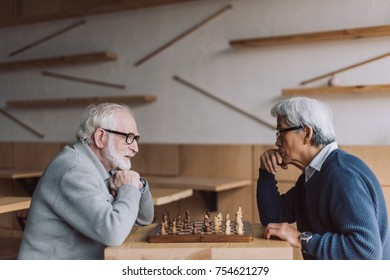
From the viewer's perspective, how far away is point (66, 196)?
1671 millimetres

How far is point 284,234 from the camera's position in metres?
1.67


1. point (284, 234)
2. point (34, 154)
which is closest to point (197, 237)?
point (284, 234)

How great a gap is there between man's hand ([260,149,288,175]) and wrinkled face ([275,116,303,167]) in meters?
0.08

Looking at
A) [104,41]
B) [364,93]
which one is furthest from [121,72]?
[364,93]

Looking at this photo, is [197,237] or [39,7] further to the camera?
[39,7]

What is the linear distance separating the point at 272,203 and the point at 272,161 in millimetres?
192

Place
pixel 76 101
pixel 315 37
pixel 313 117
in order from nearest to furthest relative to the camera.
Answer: pixel 313 117 < pixel 315 37 < pixel 76 101

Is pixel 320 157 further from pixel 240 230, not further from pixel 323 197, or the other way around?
pixel 240 230

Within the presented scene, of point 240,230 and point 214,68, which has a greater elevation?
point 214,68

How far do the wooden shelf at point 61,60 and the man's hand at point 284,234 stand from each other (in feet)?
11.1

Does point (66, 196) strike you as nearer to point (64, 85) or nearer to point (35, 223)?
point (35, 223)

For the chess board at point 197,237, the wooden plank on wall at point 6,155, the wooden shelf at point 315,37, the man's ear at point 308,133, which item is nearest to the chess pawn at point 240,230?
the chess board at point 197,237

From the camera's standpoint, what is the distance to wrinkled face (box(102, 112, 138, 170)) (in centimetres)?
193

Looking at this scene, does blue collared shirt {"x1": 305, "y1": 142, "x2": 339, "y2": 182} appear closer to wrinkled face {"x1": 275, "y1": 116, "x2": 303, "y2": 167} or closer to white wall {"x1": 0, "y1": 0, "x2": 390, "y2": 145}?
wrinkled face {"x1": 275, "y1": 116, "x2": 303, "y2": 167}
